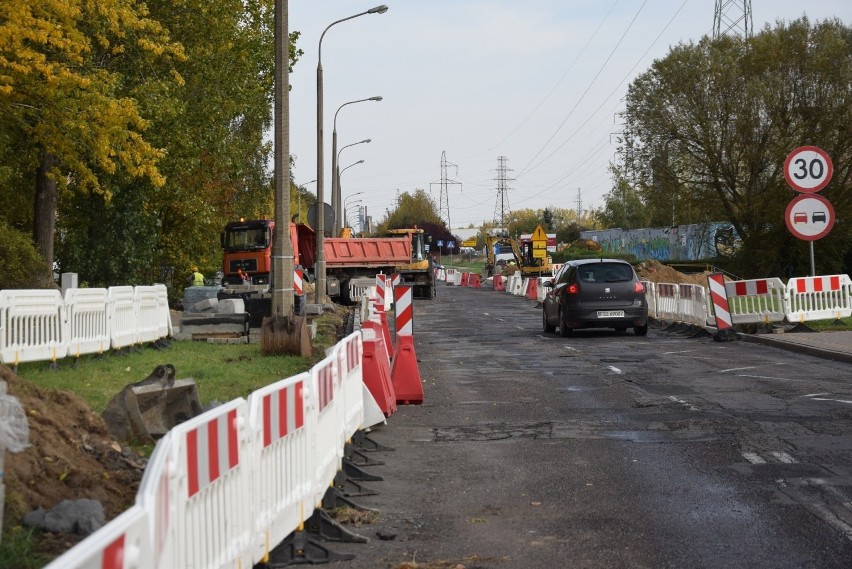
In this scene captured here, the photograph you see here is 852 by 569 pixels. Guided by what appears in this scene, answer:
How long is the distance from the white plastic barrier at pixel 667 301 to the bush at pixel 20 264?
567 inches

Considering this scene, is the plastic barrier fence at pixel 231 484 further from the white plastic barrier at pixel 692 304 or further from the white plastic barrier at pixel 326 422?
the white plastic barrier at pixel 692 304

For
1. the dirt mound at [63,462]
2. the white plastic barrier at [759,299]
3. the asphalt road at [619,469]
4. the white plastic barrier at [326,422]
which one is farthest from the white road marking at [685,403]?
the white plastic barrier at [759,299]

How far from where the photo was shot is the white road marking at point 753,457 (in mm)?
9977

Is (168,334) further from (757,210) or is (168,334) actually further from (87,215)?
(757,210)

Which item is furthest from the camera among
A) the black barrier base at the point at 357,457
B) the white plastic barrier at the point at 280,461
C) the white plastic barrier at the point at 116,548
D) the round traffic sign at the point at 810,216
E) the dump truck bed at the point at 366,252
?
the dump truck bed at the point at 366,252

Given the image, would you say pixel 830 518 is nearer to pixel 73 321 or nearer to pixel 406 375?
pixel 406 375

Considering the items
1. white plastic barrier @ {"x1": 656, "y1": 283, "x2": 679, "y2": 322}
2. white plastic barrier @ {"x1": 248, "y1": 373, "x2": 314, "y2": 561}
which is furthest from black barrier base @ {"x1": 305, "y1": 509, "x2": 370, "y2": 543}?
white plastic barrier @ {"x1": 656, "y1": 283, "x2": 679, "y2": 322}

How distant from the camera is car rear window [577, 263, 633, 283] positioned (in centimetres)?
2628

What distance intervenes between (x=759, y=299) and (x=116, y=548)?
2346 cm

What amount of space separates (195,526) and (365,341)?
27.0 ft

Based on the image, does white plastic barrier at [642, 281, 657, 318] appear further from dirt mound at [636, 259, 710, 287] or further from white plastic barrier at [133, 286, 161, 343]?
dirt mound at [636, 259, 710, 287]

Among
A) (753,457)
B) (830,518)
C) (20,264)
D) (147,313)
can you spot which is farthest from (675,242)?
(830,518)

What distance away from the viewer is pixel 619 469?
9836 mm

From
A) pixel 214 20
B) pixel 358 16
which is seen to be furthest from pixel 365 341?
pixel 358 16
